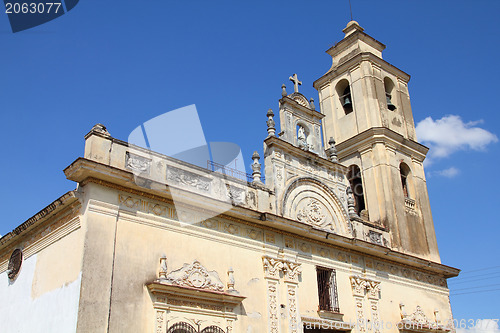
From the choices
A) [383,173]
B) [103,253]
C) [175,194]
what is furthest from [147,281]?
[383,173]

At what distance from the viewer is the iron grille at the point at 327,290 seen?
15844 mm

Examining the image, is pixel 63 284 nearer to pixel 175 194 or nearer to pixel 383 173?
pixel 175 194

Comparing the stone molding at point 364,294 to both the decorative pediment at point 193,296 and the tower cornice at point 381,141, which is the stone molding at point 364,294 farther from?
the tower cornice at point 381,141

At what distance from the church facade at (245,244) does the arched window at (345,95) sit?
0.79 meters

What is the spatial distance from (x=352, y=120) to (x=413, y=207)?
15.1 feet

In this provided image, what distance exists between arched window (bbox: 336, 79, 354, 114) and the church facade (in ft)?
2.59

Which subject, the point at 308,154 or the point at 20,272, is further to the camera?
the point at 308,154

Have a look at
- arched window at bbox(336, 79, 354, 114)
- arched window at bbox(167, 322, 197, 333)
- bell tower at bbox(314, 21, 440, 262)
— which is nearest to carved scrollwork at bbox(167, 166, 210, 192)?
arched window at bbox(167, 322, 197, 333)

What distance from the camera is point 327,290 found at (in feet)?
53.0

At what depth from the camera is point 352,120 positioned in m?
22.6

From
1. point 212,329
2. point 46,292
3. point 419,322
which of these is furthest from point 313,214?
point 46,292

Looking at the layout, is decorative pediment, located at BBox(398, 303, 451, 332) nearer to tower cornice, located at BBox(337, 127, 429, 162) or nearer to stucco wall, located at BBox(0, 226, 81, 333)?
tower cornice, located at BBox(337, 127, 429, 162)

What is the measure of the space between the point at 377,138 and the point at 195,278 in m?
11.5

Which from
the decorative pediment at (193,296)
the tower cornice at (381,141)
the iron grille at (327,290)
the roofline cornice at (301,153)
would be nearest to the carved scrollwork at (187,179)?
the decorative pediment at (193,296)
